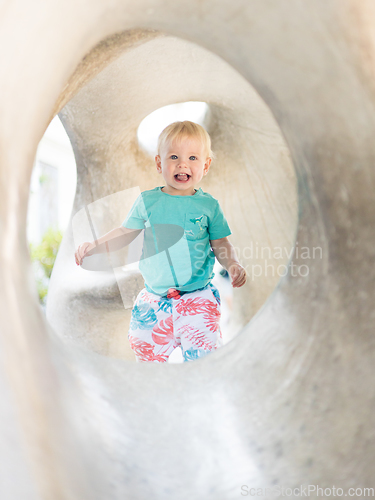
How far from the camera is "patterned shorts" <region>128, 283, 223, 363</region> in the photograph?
0.97 meters

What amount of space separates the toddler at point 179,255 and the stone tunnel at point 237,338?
0.29 m

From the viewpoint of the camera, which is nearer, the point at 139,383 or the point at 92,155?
the point at 139,383

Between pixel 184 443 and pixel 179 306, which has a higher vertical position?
pixel 179 306

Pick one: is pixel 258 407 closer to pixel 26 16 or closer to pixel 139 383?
pixel 139 383

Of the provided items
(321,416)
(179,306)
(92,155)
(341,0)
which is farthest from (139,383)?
(92,155)

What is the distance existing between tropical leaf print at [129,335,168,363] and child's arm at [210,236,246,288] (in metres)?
0.25

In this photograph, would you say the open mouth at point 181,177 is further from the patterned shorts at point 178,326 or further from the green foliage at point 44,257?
the green foliage at point 44,257

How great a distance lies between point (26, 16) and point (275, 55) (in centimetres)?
29

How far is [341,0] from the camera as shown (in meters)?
0.43

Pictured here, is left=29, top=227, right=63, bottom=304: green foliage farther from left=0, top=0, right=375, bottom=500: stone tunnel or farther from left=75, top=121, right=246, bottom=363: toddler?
left=0, top=0, right=375, bottom=500: stone tunnel

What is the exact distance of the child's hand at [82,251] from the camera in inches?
38.0

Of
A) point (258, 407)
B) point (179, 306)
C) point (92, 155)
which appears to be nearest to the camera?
point (258, 407)

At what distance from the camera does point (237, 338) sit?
708 mm

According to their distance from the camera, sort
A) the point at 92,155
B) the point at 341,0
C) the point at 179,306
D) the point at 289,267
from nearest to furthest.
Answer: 1. the point at 341,0
2. the point at 289,267
3. the point at 179,306
4. the point at 92,155
